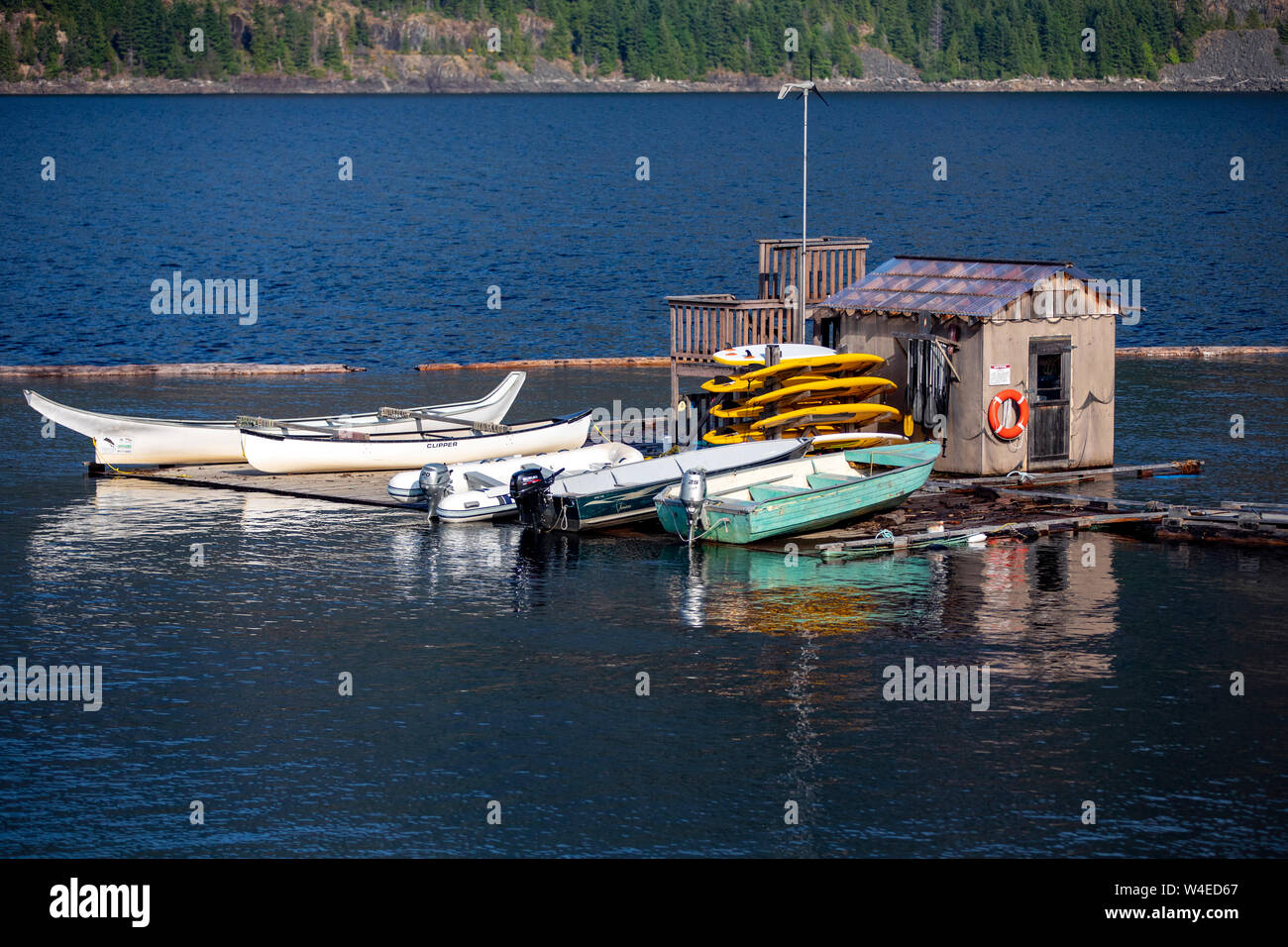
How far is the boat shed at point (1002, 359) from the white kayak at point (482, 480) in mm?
5755

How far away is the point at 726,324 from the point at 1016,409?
6517 millimetres

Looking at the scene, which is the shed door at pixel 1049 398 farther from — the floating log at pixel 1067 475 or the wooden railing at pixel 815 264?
the wooden railing at pixel 815 264

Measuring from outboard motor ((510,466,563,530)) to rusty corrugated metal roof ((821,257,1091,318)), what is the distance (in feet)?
27.2

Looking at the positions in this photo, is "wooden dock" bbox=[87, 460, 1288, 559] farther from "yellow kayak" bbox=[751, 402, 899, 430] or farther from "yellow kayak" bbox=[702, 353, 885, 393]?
"yellow kayak" bbox=[702, 353, 885, 393]

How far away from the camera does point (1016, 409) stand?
1243 inches

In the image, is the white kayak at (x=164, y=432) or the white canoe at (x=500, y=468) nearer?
the white canoe at (x=500, y=468)

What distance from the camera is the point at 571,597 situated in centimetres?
2450

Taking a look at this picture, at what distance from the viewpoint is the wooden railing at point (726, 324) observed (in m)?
34.8

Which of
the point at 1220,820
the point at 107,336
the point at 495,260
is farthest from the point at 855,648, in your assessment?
the point at 495,260

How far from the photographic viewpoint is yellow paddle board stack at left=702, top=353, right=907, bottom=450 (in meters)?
31.4

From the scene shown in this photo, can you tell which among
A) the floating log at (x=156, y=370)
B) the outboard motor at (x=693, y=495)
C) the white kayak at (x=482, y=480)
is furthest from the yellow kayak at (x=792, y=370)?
the floating log at (x=156, y=370)
